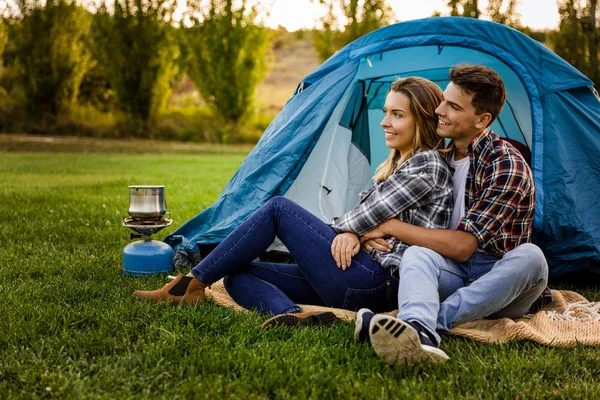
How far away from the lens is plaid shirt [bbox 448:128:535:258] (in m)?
2.22

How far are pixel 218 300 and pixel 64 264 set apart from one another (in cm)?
116

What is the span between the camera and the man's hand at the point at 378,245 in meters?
2.28

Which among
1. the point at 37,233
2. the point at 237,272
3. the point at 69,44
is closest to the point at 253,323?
the point at 237,272

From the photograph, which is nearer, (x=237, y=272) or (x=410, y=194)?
(x=410, y=194)

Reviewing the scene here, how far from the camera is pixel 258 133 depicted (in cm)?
1791

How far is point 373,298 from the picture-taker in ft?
7.58

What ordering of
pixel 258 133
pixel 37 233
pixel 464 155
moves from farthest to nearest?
pixel 258 133 < pixel 37 233 < pixel 464 155

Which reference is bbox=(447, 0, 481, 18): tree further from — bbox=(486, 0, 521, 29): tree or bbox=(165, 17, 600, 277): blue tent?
bbox=(165, 17, 600, 277): blue tent

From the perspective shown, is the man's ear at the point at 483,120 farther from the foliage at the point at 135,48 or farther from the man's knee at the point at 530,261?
the foliage at the point at 135,48

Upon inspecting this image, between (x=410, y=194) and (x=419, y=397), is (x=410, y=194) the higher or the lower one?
the higher one

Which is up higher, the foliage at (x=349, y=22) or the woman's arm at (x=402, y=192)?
the foliage at (x=349, y=22)

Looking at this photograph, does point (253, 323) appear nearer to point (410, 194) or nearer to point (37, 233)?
point (410, 194)

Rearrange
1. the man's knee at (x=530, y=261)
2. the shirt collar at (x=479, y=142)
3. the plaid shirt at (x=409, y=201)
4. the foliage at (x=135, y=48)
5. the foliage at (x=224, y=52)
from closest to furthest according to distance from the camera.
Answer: the man's knee at (x=530, y=261), the plaid shirt at (x=409, y=201), the shirt collar at (x=479, y=142), the foliage at (x=135, y=48), the foliage at (x=224, y=52)

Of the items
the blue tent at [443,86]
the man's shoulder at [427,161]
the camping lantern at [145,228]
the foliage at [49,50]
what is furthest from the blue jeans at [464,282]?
the foliage at [49,50]
